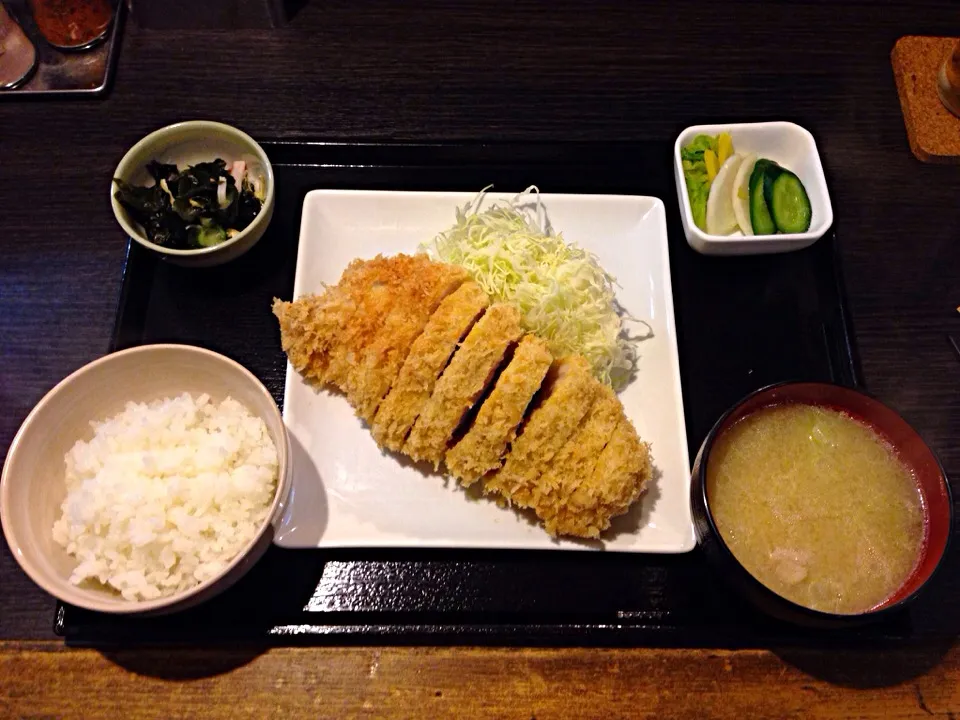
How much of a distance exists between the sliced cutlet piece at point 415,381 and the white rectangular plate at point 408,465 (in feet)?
0.38

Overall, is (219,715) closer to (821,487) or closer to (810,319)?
(821,487)

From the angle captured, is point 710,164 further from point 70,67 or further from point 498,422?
point 70,67

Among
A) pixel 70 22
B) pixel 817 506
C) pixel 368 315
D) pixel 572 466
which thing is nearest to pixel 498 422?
pixel 572 466

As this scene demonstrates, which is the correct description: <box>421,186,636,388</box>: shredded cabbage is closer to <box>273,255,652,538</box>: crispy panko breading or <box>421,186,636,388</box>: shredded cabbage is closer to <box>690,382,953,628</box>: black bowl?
<box>273,255,652,538</box>: crispy panko breading

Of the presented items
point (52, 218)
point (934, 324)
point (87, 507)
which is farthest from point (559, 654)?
point (52, 218)

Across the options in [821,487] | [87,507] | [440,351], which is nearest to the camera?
[87,507]

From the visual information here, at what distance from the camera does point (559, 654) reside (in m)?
1.88

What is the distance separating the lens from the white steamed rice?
1733 mm

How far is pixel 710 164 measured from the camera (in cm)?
250

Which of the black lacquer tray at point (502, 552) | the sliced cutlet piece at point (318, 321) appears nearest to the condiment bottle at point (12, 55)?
the black lacquer tray at point (502, 552)

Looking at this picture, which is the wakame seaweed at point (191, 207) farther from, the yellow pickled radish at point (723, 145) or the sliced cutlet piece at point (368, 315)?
the yellow pickled radish at point (723, 145)

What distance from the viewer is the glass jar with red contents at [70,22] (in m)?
2.81

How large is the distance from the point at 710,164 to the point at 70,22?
2.62 m

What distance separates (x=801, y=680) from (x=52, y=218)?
9.39 ft
